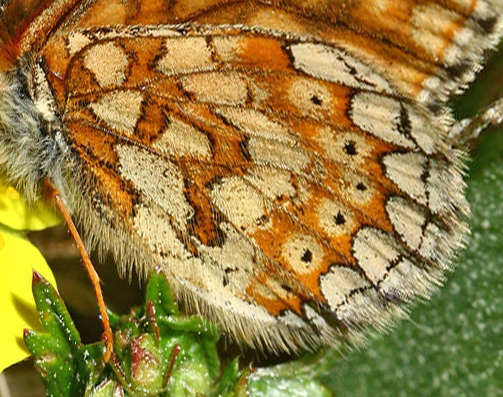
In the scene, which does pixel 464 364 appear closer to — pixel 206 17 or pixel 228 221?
pixel 228 221

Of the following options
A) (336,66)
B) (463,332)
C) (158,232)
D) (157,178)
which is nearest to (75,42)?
(157,178)

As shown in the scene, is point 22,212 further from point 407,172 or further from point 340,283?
point 407,172

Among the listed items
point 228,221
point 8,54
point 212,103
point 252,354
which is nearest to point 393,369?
point 252,354

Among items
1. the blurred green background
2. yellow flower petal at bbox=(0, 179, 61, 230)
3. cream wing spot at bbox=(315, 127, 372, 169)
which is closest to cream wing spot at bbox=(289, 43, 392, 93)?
cream wing spot at bbox=(315, 127, 372, 169)

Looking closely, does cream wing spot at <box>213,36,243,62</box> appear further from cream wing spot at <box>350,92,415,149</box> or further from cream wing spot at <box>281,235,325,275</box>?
cream wing spot at <box>281,235,325,275</box>

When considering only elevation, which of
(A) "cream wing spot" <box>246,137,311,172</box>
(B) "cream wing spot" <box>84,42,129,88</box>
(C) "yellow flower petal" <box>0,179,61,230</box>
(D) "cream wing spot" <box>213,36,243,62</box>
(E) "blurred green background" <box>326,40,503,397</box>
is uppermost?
(D) "cream wing spot" <box>213,36,243,62</box>
